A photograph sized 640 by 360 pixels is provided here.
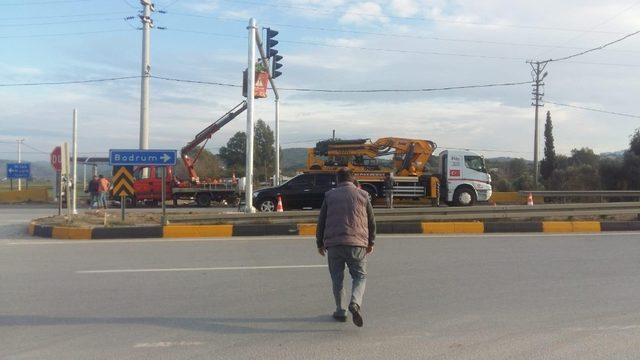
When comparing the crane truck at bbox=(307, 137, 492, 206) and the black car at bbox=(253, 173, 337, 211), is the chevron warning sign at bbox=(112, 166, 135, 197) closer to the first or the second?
the black car at bbox=(253, 173, 337, 211)

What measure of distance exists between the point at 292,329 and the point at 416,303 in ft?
5.66

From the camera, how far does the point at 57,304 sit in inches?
252

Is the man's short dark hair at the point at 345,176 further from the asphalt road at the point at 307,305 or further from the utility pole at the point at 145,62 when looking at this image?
the utility pole at the point at 145,62

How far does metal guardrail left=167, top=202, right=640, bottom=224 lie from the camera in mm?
14578

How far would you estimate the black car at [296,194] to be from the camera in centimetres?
1931

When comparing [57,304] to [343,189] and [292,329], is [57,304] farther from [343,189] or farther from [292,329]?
[343,189]

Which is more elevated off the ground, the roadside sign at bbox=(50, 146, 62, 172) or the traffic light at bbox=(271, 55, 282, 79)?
the traffic light at bbox=(271, 55, 282, 79)

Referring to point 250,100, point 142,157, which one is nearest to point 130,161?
point 142,157

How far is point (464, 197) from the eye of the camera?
2273 cm

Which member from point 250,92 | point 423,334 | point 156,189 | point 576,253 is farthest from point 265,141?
point 423,334

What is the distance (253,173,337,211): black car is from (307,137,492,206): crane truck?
2.90 metres

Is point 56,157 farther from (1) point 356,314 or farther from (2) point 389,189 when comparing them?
(1) point 356,314

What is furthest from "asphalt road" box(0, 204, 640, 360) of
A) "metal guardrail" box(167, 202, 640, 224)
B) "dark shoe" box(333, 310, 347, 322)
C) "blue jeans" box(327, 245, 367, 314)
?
"metal guardrail" box(167, 202, 640, 224)

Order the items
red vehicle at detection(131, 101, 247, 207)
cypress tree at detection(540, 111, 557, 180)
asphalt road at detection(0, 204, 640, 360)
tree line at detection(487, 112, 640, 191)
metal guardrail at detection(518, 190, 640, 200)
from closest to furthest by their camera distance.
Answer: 1. asphalt road at detection(0, 204, 640, 360)
2. metal guardrail at detection(518, 190, 640, 200)
3. red vehicle at detection(131, 101, 247, 207)
4. tree line at detection(487, 112, 640, 191)
5. cypress tree at detection(540, 111, 557, 180)
